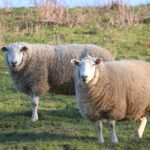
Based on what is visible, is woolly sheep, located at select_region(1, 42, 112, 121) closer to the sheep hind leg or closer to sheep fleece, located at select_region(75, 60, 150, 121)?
sheep fleece, located at select_region(75, 60, 150, 121)

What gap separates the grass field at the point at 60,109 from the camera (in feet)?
29.6

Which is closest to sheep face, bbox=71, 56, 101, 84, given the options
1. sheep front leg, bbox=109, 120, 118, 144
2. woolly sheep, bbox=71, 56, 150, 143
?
woolly sheep, bbox=71, 56, 150, 143

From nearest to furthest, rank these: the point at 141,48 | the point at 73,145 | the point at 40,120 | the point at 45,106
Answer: the point at 73,145, the point at 40,120, the point at 45,106, the point at 141,48

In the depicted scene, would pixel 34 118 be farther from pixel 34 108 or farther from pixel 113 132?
pixel 113 132

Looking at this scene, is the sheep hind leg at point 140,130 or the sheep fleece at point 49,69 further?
the sheep fleece at point 49,69

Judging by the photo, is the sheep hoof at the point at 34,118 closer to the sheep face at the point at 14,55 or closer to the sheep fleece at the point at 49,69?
the sheep fleece at the point at 49,69

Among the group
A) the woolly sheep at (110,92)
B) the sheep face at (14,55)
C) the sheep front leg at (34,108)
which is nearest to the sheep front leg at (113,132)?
the woolly sheep at (110,92)

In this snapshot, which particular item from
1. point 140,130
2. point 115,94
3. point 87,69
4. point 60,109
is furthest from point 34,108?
point 87,69

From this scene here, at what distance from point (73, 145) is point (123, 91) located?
1109 millimetres

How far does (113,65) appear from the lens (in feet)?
31.3

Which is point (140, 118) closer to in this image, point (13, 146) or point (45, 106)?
point (13, 146)

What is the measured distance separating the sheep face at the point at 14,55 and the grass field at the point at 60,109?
904 mm

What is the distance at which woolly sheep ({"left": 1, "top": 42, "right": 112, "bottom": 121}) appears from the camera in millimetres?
11328

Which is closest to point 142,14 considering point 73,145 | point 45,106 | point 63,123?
point 45,106
